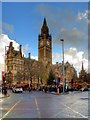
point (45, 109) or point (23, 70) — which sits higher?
point (23, 70)

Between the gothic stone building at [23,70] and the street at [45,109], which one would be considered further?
the gothic stone building at [23,70]

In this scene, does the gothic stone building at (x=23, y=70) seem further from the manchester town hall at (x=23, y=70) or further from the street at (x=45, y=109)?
the street at (x=45, y=109)

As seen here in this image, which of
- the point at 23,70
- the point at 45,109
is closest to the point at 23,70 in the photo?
the point at 23,70

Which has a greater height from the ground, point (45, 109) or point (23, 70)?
point (23, 70)

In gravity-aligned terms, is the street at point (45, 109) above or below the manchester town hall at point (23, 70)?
below

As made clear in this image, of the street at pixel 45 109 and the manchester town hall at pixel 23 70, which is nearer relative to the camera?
the street at pixel 45 109

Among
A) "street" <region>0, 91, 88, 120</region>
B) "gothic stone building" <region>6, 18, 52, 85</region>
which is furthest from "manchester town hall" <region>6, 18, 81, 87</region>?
"street" <region>0, 91, 88, 120</region>

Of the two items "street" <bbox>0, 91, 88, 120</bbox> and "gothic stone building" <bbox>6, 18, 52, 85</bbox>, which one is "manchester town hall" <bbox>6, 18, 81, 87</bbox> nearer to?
"gothic stone building" <bbox>6, 18, 52, 85</bbox>

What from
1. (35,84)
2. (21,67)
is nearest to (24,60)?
(21,67)

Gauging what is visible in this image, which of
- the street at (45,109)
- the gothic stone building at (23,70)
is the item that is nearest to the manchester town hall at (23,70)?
the gothic stone building at (23,70)

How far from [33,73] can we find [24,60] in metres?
40.5

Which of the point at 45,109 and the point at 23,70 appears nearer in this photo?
the point at 45,109

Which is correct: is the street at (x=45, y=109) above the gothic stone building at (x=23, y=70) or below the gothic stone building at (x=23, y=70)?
below

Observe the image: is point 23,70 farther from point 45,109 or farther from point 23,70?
point 45,109
